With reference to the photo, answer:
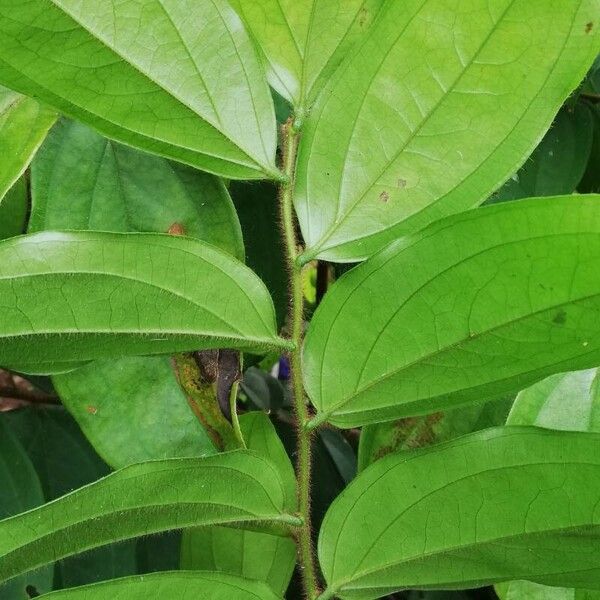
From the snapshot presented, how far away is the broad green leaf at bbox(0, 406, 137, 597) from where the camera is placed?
635 mm

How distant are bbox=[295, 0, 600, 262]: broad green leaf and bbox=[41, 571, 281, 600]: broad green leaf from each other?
0.19 meters

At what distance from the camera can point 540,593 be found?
48 centimetres

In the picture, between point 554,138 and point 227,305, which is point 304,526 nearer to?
point 227,305

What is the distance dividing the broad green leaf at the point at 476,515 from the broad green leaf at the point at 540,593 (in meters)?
0.06

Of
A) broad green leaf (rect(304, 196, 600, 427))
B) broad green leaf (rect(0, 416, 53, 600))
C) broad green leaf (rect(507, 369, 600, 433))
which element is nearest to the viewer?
broad green leaf (rect(304, 196, 600, 427))

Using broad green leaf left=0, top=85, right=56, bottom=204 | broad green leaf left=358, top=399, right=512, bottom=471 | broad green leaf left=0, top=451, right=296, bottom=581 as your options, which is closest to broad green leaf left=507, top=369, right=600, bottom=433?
broad green leaf left=358, top=399, right=512, bottom=471

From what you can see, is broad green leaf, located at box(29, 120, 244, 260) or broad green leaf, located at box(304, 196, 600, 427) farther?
broad green leaf, located at box(29, 120, 244, 260)

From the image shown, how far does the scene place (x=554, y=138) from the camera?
0.71 metres

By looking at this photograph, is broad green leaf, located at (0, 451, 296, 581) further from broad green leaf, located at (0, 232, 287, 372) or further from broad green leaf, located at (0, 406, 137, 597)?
broad green leaf, located at (0, 406, 137, 597)

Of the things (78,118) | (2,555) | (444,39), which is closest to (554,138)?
(444,39)

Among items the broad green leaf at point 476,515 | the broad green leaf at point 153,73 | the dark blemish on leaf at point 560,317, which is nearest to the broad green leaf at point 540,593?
the broad green leaf at point 476,515

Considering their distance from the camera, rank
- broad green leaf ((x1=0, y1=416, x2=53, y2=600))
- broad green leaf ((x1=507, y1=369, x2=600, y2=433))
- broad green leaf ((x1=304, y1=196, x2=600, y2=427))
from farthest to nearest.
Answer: broad green leaf ((x1=0, y1=416, x2=53, y2=600)) < broad green leaf ((x1=507, y1=369, x2=600, y2=433)) < broad green leaf ((x1=304, y1=196, x2=600, y2=427))

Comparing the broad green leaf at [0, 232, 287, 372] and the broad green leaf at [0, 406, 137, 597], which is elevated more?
the broad green leaf at [0, 232, 287, 372]

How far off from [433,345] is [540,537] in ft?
0.36
